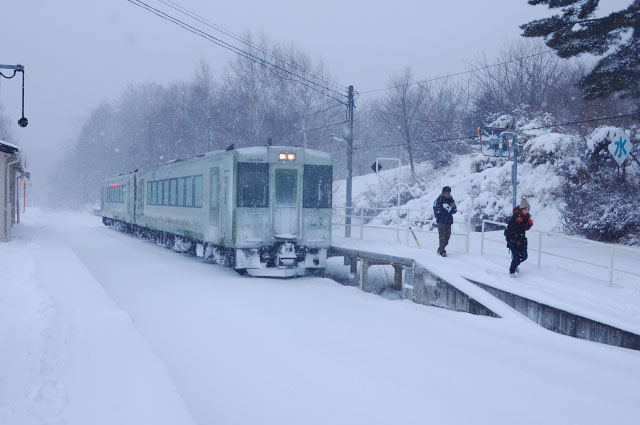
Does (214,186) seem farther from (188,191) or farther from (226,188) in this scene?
(188,191)

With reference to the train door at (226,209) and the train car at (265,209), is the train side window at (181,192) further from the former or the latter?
the train door at (226,209)

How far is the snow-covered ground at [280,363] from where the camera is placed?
4535mm

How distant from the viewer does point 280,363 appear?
5.88m

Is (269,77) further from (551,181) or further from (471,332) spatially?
(471,332)

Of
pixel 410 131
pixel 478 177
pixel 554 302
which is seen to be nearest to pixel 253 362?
pixel 554 302

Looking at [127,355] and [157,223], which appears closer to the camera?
[127,355]

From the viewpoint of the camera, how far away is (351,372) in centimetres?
566

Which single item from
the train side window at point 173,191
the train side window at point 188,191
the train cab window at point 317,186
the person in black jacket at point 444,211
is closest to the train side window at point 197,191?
the train side window at point 188,191

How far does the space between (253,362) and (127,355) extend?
1358mm

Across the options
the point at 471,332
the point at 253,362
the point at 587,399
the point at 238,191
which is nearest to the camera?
the point at 587,399

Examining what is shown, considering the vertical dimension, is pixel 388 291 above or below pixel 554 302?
below

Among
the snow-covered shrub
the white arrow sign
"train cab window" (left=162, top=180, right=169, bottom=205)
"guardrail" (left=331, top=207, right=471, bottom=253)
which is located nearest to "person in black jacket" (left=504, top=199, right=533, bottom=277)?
"guardrail" (left=331, top=207, right=471, bottom=253)

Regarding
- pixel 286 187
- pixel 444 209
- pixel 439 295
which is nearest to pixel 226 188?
pixel 286 187

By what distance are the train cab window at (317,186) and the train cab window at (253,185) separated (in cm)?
102
